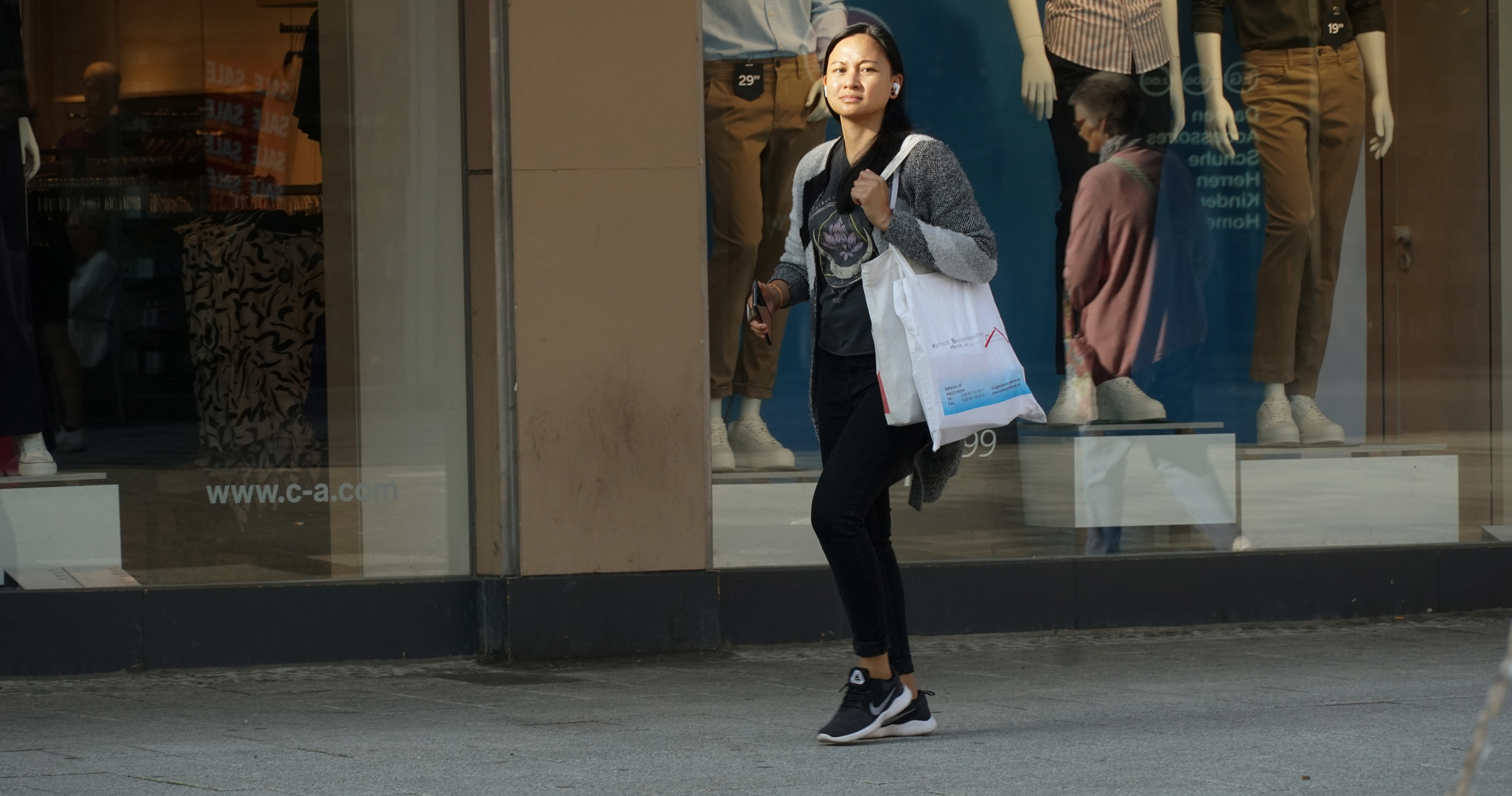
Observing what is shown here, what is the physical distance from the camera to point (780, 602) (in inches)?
257

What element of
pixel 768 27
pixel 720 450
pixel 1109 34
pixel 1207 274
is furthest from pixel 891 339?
pixel 1207 274

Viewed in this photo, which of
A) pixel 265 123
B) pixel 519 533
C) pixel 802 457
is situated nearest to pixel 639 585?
pixel 519 533

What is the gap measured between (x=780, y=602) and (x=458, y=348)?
157 centimetres

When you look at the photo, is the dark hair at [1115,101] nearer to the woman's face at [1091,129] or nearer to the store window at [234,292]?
the woman's face at [1091,129]

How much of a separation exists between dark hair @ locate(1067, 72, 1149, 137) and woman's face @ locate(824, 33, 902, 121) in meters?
2.80

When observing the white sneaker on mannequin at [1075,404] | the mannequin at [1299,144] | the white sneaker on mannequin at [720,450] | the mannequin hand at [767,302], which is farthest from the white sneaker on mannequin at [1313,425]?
the mannequin hand at [767,302]

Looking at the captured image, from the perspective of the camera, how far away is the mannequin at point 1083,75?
726cm

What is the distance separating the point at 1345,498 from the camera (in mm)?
7367

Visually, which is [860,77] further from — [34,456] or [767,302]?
[34,456]

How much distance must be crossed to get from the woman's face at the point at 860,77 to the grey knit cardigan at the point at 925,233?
185mm

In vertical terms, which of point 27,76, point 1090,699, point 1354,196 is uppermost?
point 27,76

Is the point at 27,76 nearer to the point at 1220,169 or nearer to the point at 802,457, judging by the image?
the point at 802,457

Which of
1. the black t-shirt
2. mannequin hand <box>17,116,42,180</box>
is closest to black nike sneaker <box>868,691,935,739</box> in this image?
the black t-shirt

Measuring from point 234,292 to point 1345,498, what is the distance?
471cm
